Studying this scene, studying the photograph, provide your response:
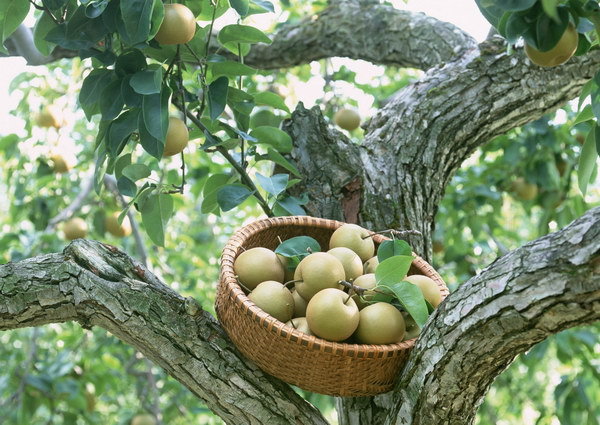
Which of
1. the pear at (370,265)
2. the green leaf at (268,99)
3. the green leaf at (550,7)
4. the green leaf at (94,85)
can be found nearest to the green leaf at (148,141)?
the green leaf at (94,85)

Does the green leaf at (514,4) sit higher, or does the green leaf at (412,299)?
the green leaf at (514,4)

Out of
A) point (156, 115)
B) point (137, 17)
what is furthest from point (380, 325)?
point (137, 17)

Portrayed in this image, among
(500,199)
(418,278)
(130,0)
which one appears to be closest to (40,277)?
(130,0)

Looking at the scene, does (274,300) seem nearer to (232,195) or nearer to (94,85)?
(232,195)

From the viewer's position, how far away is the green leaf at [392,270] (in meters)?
1.12

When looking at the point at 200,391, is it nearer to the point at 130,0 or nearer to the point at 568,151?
the point at 130,0

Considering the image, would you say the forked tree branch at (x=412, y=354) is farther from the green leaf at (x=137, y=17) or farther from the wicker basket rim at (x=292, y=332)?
the green leaf at (x=137, y=17)

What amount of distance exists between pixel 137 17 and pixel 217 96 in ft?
0.87

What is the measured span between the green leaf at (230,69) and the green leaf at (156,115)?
0.23 meters

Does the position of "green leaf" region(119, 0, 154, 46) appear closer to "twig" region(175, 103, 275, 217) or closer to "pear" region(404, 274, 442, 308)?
"twig" region(175, 103, 275, 217)

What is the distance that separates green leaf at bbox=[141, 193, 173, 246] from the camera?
4.79ft

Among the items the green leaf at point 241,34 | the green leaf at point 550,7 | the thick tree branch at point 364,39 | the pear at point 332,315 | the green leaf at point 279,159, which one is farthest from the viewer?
the thick tree branch at point 364,39

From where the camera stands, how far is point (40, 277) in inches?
48.8

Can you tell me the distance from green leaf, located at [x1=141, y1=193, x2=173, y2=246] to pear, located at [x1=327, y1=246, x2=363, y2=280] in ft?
1.33
